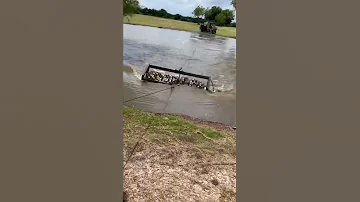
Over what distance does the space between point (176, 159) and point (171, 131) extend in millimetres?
409

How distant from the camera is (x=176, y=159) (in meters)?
2.39

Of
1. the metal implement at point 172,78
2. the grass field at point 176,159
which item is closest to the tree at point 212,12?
the metal implement at point 172,78

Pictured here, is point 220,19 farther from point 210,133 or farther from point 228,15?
point 210,133

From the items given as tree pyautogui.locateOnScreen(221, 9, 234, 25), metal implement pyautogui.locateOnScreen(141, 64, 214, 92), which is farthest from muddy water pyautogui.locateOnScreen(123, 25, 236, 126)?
tree pyautogui.locateOnScreen(221, 9, 234, 25)

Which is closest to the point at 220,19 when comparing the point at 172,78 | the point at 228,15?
the point at 228,15

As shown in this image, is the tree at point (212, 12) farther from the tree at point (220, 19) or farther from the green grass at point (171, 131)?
the green grass at point (171, 131)

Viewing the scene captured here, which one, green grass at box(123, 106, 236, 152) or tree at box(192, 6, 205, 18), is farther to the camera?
green grass at box(123, 106, 236, 152)

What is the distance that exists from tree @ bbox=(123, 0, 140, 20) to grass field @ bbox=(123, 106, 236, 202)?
3.14 feet

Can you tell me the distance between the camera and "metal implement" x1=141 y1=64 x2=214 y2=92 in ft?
8.77

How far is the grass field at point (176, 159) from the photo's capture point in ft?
6.38

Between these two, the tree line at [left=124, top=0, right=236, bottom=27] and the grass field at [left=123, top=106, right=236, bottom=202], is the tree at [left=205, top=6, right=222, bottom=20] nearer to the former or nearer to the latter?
the tree line at [left=124, top=0, right=236, bottom=27]

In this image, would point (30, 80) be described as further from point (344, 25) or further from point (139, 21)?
point (139, 21)

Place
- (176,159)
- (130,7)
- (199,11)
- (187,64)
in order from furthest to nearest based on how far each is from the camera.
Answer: (187,64), (199,11), (176,159), (130,7)

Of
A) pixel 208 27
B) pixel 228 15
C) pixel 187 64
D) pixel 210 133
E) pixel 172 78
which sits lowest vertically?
pixel 210 133
